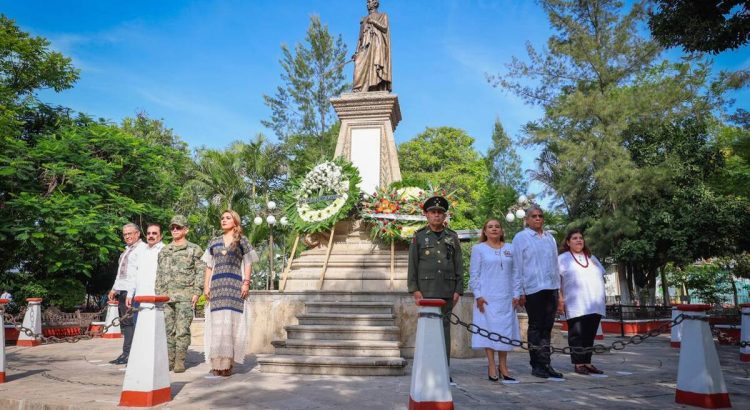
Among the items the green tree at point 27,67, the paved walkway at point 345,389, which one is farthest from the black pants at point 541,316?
the green tree at point 27,67

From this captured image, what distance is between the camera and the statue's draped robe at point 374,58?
11484 millimetres

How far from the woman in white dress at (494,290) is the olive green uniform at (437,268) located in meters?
0.30

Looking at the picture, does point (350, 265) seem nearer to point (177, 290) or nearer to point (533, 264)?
point (177, 290)

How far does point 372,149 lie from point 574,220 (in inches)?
613

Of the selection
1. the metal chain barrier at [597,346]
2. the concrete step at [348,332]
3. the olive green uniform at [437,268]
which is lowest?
the concrete step at [348,332]

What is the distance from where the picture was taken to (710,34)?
8.12 meters

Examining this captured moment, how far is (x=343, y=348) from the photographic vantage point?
6.55 m

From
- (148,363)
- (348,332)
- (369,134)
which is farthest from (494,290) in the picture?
(369,134)

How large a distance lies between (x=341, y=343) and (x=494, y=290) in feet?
7.36

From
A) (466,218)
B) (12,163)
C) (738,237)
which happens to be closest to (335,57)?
(466,218)

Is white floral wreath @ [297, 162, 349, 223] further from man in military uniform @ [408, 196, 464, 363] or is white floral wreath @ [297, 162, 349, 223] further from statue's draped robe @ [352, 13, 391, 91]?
man in military uniform @ [408, 196, 464, 363]

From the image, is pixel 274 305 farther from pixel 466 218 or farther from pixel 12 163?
pixel 466 218

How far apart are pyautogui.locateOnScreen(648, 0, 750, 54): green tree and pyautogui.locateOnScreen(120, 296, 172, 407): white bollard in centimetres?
903

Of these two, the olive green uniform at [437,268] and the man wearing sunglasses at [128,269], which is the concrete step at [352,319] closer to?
the olive green uniform at [437,268]
